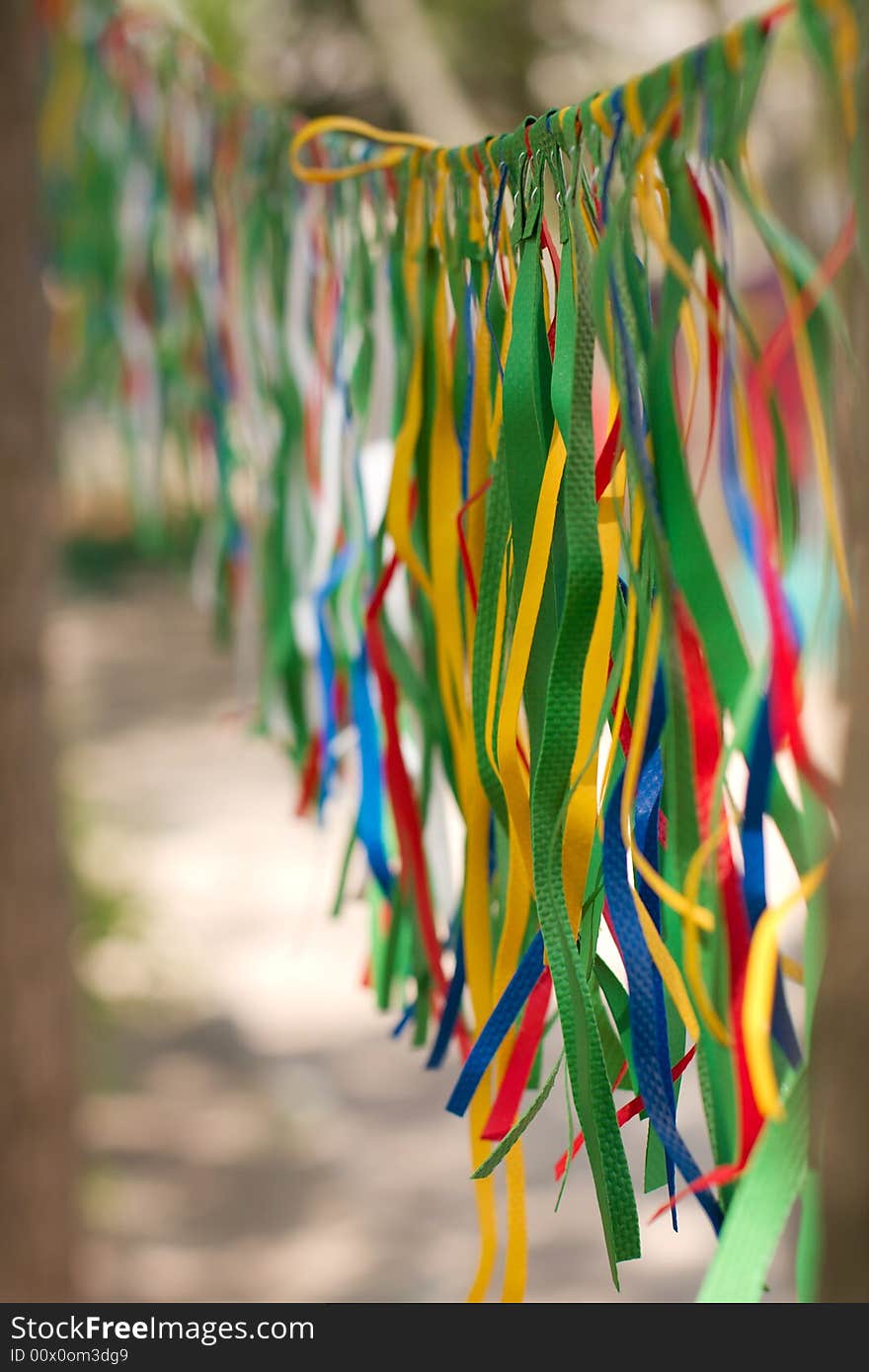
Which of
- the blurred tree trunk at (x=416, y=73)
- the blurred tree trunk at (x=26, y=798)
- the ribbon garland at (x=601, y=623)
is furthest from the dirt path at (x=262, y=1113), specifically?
the blurred tree trunk at (x=416, y=73)

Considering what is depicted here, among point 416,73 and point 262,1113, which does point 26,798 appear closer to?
point 262,1113

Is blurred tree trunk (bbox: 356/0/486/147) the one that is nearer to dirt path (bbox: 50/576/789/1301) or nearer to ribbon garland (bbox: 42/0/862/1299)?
dirt path (bbox: 50/576/789/1301)

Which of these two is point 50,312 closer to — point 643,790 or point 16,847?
point 16,847

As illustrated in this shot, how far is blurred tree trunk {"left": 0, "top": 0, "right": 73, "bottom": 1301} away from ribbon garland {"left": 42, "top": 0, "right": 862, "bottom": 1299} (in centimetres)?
47

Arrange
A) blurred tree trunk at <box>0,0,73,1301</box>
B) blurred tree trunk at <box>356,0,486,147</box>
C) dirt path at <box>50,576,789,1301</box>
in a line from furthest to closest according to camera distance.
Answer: blurred tree trunk at <box>356,0,486,147</box> < dirt path at <box>50,576,789,1301</box> < blurred tree trunk at <box>0,0,73,1301</box>

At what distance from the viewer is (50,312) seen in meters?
1.13

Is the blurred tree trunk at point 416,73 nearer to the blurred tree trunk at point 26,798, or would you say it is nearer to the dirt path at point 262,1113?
the dirt path at point 262,1113

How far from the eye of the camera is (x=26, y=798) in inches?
45.4

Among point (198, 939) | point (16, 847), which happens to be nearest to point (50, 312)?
point (16, 847)

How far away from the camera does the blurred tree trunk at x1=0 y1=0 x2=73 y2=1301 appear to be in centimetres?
109

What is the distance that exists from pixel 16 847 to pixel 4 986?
13 cm

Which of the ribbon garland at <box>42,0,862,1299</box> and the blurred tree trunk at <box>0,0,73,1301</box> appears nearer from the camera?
the ribbon garland at <box>42,0,862,1299</box>

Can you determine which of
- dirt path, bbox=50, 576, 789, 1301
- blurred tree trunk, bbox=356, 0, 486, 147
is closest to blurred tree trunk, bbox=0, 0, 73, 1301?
dirt path, bbox=50, 576, 789, 1301

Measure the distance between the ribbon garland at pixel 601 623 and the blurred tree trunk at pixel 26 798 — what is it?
466 millimetres
